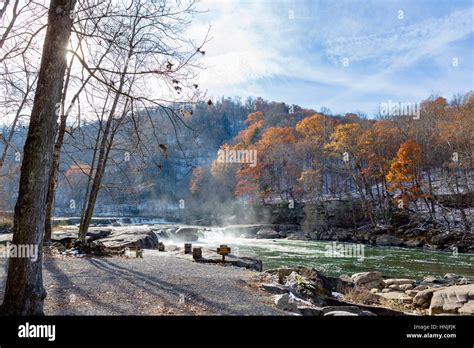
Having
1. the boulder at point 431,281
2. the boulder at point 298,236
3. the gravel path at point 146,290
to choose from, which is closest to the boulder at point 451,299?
the gravel path at point 146,290

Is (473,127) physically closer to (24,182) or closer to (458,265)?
(458,265)

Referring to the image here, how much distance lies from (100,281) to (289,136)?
47.5 metres

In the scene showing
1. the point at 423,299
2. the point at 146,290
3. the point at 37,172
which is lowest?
the point at 423,299

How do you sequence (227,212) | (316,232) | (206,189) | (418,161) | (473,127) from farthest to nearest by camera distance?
(206,189)
(227,212)
(316,232)
(418,161)
(473,127)

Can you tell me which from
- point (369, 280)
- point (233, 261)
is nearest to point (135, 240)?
point (233, 261)

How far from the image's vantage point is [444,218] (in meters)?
35.7

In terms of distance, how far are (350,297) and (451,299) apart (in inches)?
114

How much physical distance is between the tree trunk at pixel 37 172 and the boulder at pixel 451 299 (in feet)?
34.5

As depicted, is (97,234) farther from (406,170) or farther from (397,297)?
(406,170)

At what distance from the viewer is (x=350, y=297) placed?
11.4 metres

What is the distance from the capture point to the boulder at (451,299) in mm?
10027

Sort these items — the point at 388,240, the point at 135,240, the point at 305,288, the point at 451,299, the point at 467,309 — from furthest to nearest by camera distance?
1. the point at 388,240
2. the point at 135,240
3. the point at 451,299
4. the point at 305,288
5. the point at 467,309

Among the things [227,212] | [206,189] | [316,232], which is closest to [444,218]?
[316,232]
